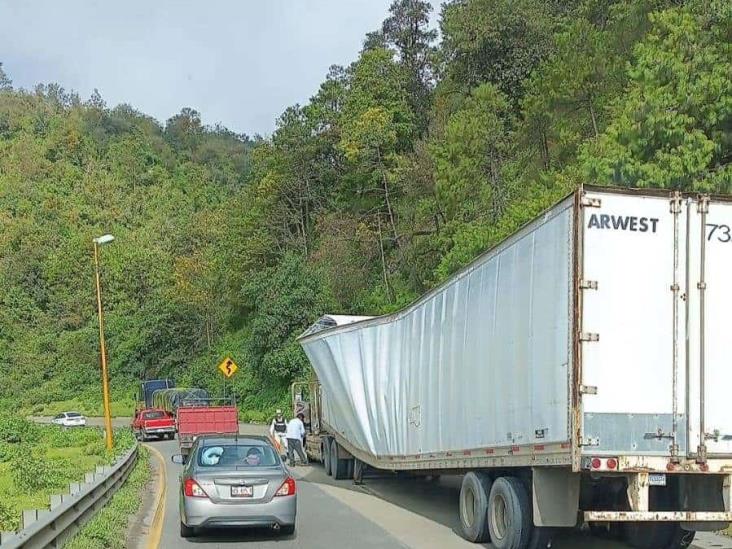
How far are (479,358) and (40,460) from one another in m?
15.0

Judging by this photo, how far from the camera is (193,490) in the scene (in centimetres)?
1184

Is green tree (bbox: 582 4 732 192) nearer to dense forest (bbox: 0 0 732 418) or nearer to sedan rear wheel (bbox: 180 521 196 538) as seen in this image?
dense forest (bbox: 0 0 732 418)

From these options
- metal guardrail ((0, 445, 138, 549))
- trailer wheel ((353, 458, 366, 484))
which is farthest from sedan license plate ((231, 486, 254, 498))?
trailer wheel ((353, 458, 366, 484))

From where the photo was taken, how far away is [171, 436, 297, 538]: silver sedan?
11.8 meters

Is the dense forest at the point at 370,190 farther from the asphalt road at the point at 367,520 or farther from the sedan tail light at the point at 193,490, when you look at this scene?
the sedan tail light at the point at 193,490

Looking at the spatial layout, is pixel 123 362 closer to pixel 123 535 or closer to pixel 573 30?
pixel 573 30

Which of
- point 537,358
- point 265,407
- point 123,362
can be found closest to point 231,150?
point 123,362

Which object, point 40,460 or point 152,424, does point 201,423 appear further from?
point 152,424

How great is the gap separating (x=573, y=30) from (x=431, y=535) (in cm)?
2442

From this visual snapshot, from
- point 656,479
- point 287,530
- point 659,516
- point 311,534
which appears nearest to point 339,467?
point 311,534

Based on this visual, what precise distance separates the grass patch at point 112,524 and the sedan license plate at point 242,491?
59.9 inches

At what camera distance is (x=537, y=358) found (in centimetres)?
1009

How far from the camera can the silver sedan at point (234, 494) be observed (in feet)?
38.6

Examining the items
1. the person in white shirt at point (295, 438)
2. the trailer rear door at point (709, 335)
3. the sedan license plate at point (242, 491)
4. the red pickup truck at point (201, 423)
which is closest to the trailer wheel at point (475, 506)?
the sedan license plate at point (242, 491)
